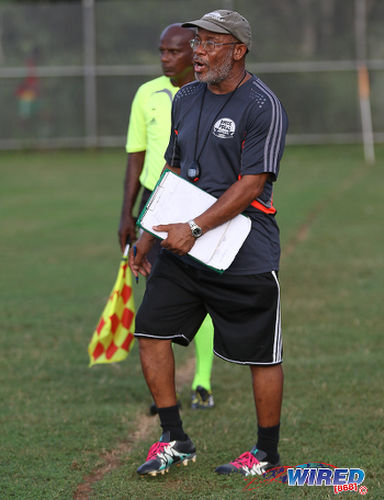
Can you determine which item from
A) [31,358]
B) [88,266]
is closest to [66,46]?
[88,266]

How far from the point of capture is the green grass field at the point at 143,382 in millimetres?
4359

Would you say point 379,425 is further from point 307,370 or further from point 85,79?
point 85,79

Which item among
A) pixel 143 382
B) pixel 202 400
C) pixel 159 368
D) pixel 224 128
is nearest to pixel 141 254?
pixel 159 368

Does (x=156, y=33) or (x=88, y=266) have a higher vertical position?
(x=156, y=33)

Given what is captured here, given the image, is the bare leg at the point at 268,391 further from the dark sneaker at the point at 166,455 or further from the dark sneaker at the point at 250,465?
the dark sneaker at the point at 166,455

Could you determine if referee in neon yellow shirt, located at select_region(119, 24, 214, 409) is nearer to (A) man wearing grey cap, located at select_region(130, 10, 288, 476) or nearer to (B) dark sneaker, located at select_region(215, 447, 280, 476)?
(A) man wearing grey cap, located at select_region(130, 10, 288, 476)

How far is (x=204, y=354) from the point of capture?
Result: 18.4 ft

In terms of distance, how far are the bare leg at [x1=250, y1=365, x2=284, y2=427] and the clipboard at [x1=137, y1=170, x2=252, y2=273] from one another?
0.60 m

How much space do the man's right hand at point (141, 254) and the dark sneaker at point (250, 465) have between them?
3.57 feet

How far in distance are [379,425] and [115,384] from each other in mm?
1912

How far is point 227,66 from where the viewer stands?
13.3 ft

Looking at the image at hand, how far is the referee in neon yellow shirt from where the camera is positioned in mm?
5375

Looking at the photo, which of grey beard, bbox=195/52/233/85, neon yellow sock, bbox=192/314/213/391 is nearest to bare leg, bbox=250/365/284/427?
neon yellow sock, bbox=192/314/213/391

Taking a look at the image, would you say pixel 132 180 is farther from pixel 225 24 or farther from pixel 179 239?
pixel 225 24
